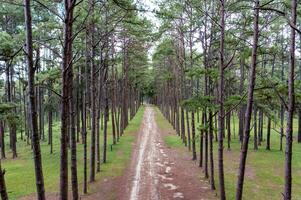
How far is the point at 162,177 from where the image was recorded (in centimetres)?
1811

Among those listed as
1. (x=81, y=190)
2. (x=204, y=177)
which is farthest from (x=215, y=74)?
(x=81, y=190)

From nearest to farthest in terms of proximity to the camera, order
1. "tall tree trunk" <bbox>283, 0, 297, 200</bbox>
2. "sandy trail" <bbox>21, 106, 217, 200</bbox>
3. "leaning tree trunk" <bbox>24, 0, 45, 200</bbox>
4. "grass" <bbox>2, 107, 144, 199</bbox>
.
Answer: "leaning tree trunk" <bbox>24, 0, 45, 200</bbox> → "tall tree trunk" <bbox>283, 0, 297, 200</bbox> → "sandy trail" <bbox>21, 106, 217, 200</bbox> → "grass" <bbox>2, 107, 144, 199</bbox>

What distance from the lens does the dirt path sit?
15.1 m

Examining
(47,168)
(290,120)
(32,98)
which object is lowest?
(47,168)

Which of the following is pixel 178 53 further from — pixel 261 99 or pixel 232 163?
pixel 261 99

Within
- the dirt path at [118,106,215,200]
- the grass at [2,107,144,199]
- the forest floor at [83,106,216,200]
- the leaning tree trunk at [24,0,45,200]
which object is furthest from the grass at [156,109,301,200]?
the leaning tree trunk at [24,0,45,200]

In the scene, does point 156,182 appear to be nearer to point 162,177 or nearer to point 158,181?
point 158,181

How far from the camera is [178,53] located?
28.4 m

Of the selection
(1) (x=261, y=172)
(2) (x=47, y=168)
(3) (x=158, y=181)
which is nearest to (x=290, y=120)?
(3) (x=158, y=181)

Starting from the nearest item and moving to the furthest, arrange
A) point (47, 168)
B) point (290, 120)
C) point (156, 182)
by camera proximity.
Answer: point (290, 120) < point (156, 182) < point (47, 168)

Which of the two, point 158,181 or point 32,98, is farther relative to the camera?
point 158,181

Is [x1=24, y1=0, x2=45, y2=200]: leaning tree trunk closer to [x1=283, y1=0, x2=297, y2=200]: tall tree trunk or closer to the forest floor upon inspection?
[x1=283, y1=0, x2=297, y2=200]: tall tree trunk

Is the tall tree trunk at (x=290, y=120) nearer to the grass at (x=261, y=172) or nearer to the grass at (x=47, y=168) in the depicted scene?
the grass at (x=261, y=172)

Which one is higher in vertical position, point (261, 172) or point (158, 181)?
point (158, 181)
